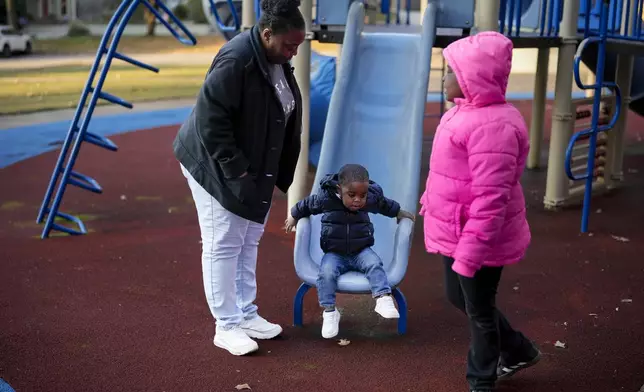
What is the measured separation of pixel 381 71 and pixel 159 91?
13.5m

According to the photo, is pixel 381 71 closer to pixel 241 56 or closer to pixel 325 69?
pixel 241 56

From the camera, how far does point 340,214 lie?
485 cm

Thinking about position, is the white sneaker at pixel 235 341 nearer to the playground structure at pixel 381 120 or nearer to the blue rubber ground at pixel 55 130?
the playground structure at pixel 381 120

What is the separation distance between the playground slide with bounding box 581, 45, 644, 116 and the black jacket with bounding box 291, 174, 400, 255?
5.16m

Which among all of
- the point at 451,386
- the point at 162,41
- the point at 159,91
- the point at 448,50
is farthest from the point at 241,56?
the point at 162,41

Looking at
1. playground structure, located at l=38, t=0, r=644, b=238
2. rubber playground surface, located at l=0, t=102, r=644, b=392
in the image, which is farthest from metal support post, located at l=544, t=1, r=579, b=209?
rubber playground surface, located at l=0, t=102, r=644, b=392

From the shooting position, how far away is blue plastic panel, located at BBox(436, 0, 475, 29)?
6.54 meters

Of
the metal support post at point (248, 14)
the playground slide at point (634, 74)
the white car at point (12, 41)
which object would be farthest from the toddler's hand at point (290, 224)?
the white car at point (12, 41)

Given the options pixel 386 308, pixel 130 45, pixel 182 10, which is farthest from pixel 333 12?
pixel 182 10

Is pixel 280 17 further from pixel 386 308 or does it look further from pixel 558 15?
pixel 558 15

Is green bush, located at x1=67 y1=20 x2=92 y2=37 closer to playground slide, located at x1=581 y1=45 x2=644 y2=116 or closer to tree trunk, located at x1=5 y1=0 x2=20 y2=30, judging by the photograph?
tree trunk, located at x1=5 y1=0 x2=20 y2=30

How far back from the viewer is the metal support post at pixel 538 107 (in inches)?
376

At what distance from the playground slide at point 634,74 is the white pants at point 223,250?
19.3ft

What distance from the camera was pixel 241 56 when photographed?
3.97 metres
